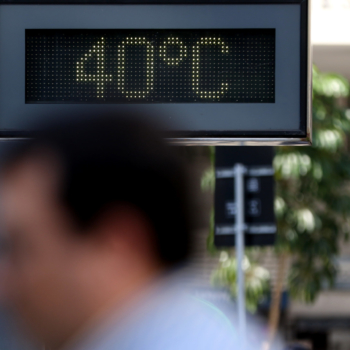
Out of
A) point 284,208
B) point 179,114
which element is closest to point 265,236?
point 284,208

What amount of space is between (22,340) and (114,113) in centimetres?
44

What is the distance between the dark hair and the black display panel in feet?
1.05

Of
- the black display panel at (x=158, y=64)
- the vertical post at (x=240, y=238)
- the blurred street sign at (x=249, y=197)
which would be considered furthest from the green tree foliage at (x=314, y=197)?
the black display panel at (x=158, y=64)

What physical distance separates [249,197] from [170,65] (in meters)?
2.58

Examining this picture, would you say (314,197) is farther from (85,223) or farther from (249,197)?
(85,223)

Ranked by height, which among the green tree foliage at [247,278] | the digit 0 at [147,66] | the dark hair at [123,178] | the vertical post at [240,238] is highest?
the digit 0 at [147,66]

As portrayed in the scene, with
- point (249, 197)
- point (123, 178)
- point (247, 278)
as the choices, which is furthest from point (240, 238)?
point (123, 178)

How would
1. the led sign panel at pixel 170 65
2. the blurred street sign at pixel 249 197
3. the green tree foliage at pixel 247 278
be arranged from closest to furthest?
the led sign panel at pixel 170 65, the blurred street sign at pixel 249 197, the green tree foliage at pixel 247 278

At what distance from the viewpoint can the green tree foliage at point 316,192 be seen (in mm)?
5234

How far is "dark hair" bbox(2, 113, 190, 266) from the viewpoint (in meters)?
0.93

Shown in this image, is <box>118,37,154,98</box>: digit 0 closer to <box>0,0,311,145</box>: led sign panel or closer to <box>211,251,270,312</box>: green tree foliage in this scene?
<box>0,0,311,145</box>: led sign panel

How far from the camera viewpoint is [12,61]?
1298 mm

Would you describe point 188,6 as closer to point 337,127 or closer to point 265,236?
point 265,236

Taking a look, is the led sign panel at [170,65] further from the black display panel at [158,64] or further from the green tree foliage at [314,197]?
the green tree foliage at [314,197]
